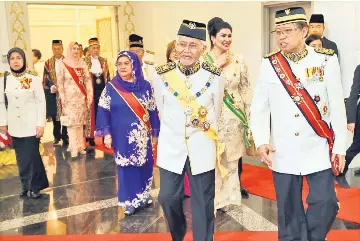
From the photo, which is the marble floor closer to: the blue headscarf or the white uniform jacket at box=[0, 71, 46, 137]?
the white uniform jacket at box=[0, 71, 46, 137]

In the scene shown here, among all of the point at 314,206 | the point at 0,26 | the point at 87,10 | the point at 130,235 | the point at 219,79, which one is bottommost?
the point at 130,235

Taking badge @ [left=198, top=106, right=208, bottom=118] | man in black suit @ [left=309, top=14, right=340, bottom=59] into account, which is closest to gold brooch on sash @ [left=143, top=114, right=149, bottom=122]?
badge @ [left=198, top=106, right=208, bottom=118]

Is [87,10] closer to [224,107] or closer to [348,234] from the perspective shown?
[224,107]

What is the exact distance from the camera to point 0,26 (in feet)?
24.3

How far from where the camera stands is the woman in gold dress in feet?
12.1

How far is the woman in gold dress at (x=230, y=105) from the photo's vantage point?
12.1 ft

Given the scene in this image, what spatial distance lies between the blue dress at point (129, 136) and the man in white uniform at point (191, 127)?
0.95m

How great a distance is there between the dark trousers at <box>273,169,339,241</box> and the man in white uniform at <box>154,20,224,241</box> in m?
0.43

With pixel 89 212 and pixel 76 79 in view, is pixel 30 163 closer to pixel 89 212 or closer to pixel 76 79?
pixel 89 212

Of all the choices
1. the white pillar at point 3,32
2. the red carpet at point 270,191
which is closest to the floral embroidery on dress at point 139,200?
the red carpet at point 270,191

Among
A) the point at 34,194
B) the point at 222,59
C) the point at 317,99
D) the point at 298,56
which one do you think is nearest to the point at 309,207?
the point at 317,99

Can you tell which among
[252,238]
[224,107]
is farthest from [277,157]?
[224,107]

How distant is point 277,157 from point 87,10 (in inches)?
469

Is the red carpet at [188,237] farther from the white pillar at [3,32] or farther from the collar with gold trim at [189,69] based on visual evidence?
the white pillar at [3,32]
